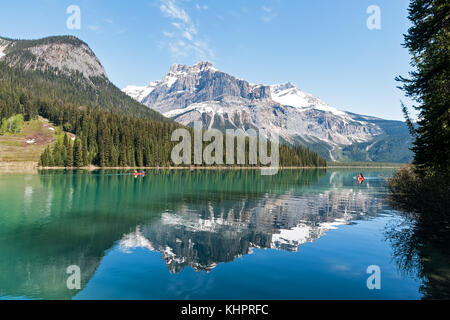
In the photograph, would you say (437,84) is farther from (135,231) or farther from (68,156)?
(68,156)

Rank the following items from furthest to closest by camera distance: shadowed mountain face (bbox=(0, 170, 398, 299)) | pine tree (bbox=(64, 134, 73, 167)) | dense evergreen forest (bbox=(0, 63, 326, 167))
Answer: dense evergreen forest (bbox=(0, 63, 326, 167)), pine tree (bbox=(64, 134, 73, 167)), shadowed mountain face (bbox=(0, 170, 398, 299))

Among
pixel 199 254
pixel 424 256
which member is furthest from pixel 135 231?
pixel 424 256

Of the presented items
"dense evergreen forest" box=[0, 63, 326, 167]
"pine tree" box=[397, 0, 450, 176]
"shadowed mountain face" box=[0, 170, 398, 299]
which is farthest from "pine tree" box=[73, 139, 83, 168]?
"pine tree" box=[397, 0, 450, 176]

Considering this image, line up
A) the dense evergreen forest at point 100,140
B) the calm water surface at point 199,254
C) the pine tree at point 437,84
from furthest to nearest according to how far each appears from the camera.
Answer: the dense evergreen forest at point 100,140
the pine tree at point 437,84
the calm water surface at point 199,254

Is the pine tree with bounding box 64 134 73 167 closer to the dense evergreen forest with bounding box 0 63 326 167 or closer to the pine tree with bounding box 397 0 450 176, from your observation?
the dense evergreen forest with bounding box 0 63 326 167

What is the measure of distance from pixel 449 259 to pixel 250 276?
12.7m

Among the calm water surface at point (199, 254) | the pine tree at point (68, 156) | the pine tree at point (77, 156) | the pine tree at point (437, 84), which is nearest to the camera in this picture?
the calm water surface at point (199, 254)

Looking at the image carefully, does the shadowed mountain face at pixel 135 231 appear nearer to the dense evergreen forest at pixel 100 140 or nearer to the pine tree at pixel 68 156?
the pine tree at pixel 68 156

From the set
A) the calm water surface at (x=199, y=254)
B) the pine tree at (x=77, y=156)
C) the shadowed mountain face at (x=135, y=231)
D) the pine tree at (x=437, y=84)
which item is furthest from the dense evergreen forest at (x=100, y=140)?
the pine tree at (x=437, y=84)

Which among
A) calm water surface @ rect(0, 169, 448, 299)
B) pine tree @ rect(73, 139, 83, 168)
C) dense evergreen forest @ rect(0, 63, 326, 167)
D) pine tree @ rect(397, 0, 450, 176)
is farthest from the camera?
dense evergreen forest @ rect(0, 63, 326, 167)

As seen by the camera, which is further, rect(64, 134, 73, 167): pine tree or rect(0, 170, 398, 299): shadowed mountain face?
rect(64, 134, 73, 167): pine tree

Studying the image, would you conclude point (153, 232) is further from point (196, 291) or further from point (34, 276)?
point (196, 291)

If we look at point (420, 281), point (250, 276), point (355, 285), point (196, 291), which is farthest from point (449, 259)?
point (196, 291)

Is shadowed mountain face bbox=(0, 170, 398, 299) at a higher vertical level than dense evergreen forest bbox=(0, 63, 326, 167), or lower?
lower
